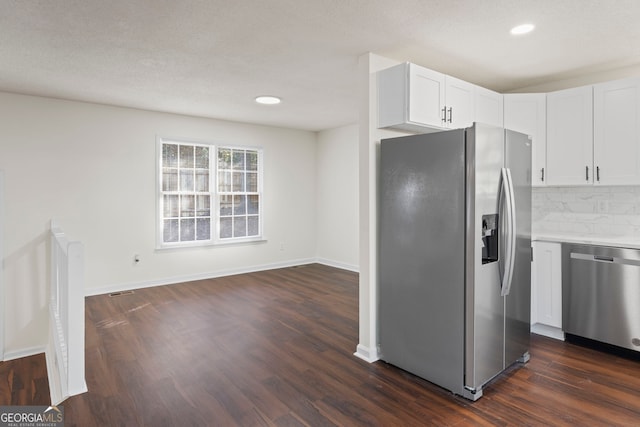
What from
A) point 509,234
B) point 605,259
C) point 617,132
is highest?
point 617,132

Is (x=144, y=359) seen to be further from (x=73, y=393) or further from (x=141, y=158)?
(x=141, y=158)

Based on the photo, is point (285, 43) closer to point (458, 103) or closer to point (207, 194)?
point (458, 103)

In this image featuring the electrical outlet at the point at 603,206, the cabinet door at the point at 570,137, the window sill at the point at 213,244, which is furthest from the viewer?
the window sill at the point at 213,244

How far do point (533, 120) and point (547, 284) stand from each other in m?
1.61

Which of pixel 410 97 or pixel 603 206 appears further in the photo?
pixel 603 206

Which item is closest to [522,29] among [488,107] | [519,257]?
[488,107]

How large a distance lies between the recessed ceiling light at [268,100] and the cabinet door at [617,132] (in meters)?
3.31

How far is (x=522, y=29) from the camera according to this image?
260cm

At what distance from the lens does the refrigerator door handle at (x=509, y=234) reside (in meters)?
2.53

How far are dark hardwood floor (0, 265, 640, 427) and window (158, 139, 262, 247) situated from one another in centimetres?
179

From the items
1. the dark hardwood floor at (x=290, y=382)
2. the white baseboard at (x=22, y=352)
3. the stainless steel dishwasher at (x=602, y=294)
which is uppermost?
the stainless steel dishwasher at (x=602, y=294)

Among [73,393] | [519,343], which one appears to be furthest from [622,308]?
[73,393]

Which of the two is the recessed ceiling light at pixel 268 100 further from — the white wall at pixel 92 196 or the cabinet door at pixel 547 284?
the cabinet door at pixel 547 284

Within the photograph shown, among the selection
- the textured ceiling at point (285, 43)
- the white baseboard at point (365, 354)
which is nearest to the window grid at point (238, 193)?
the textured ceiling at point (285, 43)
